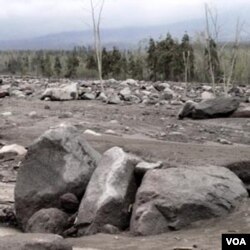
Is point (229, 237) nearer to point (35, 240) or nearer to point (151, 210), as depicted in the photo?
point (151, 210)

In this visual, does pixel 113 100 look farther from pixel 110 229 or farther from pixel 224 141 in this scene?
pixel 110 229

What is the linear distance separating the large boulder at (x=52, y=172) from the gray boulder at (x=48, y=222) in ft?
0.95

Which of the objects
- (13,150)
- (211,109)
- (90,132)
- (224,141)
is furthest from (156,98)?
(13,150)

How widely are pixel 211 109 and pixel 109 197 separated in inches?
333

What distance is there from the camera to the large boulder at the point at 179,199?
6.21 m

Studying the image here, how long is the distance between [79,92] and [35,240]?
14.3 meters

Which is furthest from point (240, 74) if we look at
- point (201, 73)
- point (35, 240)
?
point (35, 240)

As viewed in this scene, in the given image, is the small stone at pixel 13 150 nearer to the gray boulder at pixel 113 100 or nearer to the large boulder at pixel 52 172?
the large boulder at pixel 52 172

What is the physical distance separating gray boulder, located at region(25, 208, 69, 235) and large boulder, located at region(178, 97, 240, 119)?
8.11m

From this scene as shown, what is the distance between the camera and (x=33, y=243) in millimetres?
5012

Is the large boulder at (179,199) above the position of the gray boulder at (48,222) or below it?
above

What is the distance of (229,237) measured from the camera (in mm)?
5449

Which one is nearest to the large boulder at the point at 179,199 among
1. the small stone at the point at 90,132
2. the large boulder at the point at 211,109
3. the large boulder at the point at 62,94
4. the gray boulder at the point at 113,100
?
the small stone at the point at 90,132

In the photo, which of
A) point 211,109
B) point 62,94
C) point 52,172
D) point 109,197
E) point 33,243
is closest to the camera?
point 33,243
